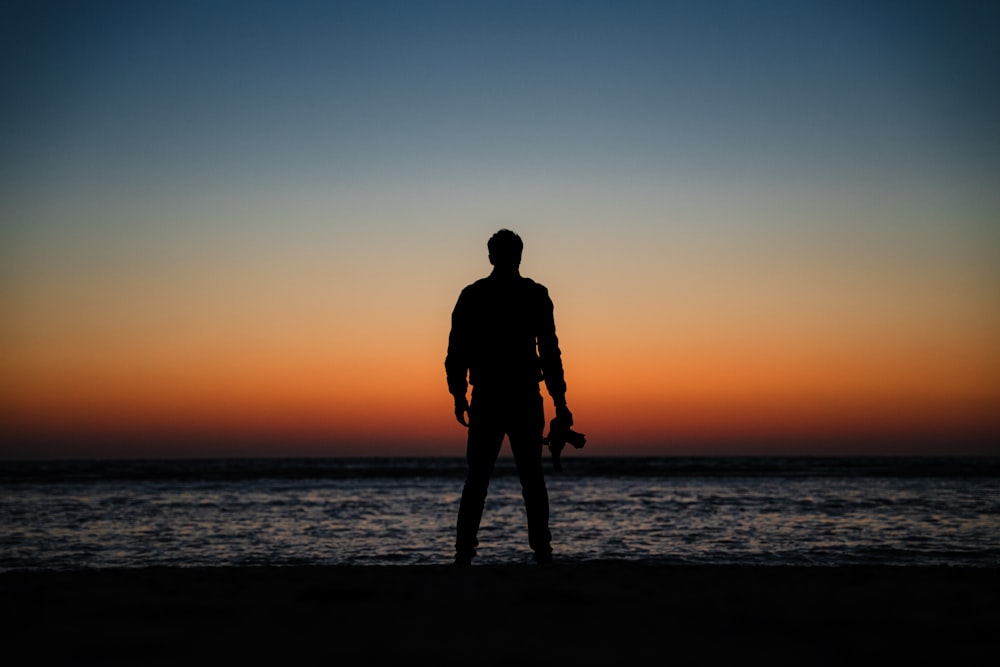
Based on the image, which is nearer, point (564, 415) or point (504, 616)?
point (504, 616)

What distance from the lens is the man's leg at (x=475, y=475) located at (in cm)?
543

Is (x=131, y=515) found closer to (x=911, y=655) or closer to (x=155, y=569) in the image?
(x=155, y=569)

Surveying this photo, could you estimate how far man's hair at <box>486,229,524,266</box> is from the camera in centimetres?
569

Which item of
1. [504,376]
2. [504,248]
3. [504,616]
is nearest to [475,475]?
[504,376]

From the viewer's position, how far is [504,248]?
5.69 meters

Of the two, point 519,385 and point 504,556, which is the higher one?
point 519,385

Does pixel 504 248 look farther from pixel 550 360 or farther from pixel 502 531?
pixel 502 531

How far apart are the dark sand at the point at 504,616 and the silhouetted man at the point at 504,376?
73cm

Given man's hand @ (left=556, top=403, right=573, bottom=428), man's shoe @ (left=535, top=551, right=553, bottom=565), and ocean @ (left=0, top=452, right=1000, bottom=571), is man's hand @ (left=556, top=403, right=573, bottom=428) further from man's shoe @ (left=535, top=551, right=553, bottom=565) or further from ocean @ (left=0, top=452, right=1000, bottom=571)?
ocean @ (left=0, top=452, right=1000, bottom=571)

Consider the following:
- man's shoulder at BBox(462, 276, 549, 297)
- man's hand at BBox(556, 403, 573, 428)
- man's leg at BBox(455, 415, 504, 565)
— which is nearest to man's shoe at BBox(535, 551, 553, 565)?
man's leg at BBox(455, 415, 504, 565)

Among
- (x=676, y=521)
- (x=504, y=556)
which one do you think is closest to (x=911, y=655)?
(x=504, y=556)

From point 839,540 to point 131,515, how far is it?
12824mm

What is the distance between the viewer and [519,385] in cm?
553

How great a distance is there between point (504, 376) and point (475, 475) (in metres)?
0.68
